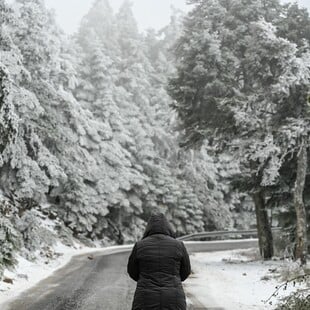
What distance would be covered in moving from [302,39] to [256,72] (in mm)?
2020

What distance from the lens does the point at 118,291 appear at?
11.6 m

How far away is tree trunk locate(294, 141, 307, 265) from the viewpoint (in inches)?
586

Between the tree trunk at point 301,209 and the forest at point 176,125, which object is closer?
the tree trunk at point 301,209

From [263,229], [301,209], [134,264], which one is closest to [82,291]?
[134,264]

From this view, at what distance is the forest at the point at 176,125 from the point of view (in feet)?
50.6

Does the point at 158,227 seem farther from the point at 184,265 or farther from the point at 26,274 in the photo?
the point at 26,274

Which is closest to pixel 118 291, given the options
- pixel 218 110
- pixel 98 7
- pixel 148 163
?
pixel 218 110

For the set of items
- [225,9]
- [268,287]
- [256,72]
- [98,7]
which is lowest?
[268,287]

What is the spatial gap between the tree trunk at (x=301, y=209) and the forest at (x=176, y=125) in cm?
3

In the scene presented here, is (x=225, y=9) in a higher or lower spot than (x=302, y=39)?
higher

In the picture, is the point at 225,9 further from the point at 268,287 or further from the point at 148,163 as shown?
the point at 148,163

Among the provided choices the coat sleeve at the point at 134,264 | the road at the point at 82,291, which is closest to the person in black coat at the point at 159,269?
the coat sleeve at the point at 134,264

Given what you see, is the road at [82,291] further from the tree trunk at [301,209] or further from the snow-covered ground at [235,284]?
the tree trunk at [301,209]

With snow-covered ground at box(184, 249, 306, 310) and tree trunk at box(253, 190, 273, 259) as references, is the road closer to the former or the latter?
snow-covered ground at box(184, 249, 306, 310)
